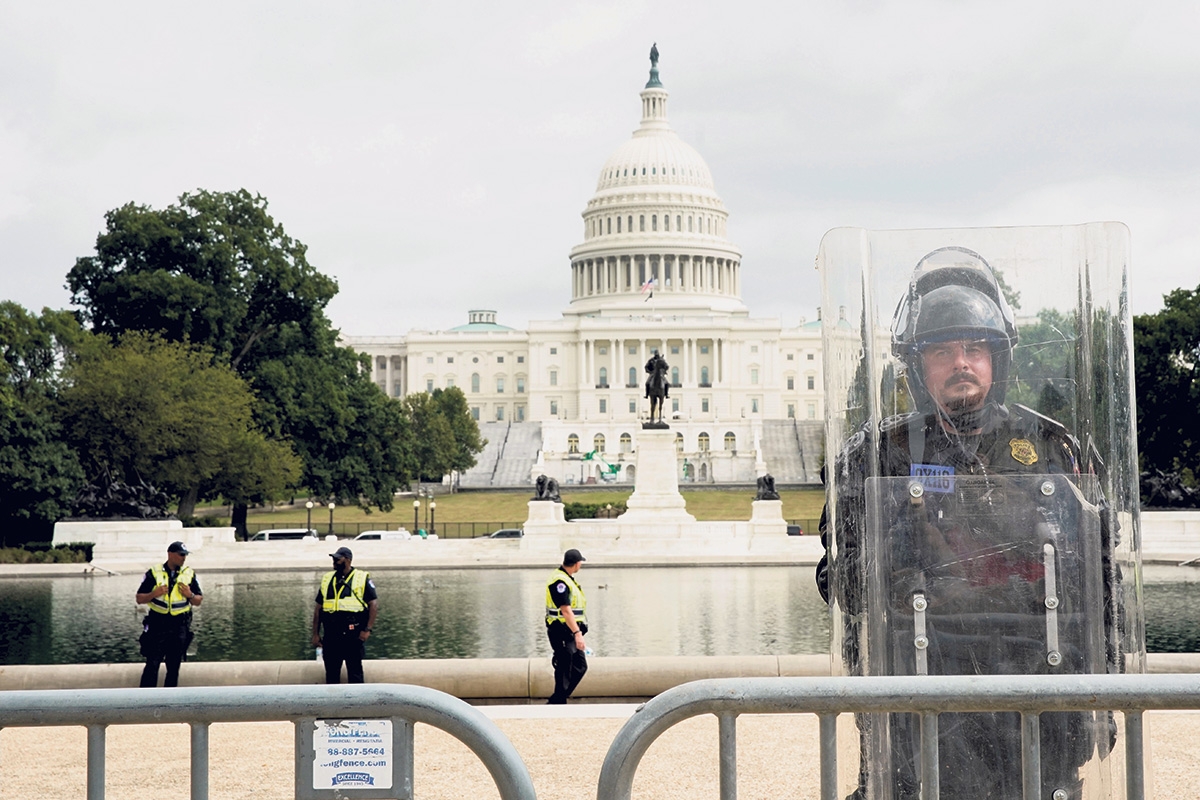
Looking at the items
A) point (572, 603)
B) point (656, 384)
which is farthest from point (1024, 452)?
point (656, 384)

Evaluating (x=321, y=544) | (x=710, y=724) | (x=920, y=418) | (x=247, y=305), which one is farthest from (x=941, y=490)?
(x=247, y=305)

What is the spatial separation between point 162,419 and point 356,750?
35.6m

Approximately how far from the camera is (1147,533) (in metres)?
33.8

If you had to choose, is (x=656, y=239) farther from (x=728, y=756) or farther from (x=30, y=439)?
(x=728, y=756)

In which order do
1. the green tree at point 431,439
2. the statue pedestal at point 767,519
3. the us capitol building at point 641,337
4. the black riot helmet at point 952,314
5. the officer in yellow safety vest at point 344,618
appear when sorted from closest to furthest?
the black riot helmet at point 952,314 → the officer in yellow safety vest at point 344,618 → the statue pedestal at point 767,519 → the green tree at point 431,439 → the us capitol building at point 641,337

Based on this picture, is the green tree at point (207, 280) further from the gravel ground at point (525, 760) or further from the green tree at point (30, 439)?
the gravel ground at point (525, 760)

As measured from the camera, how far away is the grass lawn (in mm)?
55438

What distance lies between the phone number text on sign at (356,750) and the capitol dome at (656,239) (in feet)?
414

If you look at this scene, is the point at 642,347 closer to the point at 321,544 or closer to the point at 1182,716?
the point at 321,544

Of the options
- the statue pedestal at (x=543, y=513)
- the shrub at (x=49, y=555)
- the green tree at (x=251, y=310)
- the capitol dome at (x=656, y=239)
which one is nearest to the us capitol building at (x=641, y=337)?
the capitol dome at (x=656, y=239)

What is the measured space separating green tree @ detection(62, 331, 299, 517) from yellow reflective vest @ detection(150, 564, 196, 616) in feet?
87.5

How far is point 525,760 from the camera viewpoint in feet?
25.8

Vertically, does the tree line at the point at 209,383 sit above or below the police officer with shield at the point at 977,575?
above

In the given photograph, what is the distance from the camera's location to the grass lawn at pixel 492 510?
5544cm
